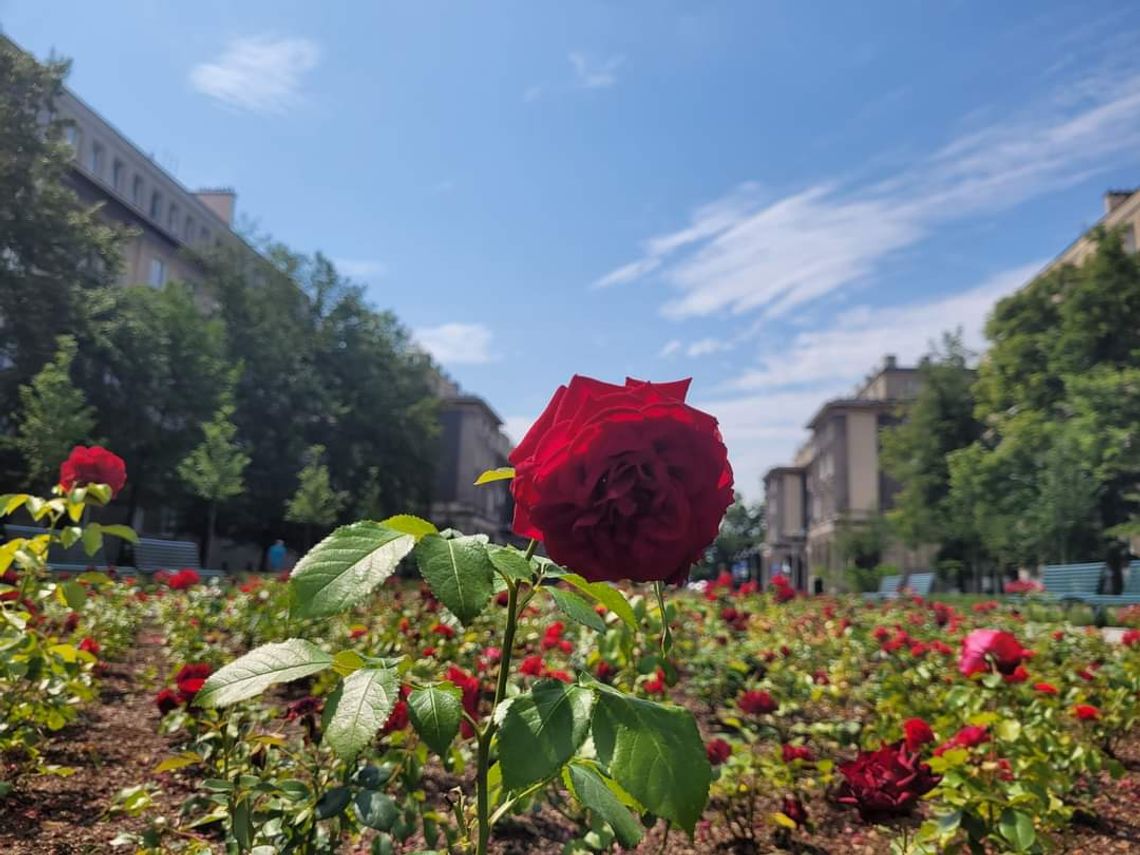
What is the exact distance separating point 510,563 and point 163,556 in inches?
543

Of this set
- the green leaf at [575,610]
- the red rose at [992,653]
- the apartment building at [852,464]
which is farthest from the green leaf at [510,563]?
the apartment building at [852,464]

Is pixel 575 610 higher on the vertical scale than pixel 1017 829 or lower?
higher

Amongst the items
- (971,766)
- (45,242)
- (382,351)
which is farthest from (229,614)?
(382,351)

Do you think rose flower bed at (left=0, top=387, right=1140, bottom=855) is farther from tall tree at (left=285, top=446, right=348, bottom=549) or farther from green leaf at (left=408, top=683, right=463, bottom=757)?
tall tree at (left=285, top=446, right=348, bottom=549)

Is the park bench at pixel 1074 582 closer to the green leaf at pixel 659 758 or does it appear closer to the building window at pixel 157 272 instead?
the green leaf at pixel 659 758

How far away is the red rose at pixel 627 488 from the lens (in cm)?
104

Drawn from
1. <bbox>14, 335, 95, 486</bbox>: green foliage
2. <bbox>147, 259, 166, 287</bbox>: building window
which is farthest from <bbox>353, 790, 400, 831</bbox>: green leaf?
<bbox>147, 259, 166, 287</bbox>: building window

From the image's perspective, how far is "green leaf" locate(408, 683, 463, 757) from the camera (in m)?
1.10

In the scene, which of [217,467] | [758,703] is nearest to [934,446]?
[217,467]

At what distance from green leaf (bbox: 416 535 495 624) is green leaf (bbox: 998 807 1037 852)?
5.01 feet

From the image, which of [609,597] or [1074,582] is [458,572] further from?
[1074,582]

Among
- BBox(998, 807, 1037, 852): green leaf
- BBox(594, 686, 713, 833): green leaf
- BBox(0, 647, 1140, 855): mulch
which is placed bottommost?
BBox(0, 647, 1140, 855): mulch

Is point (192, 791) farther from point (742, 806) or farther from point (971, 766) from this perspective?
point (971, 766)

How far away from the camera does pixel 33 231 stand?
2559 centimetres
